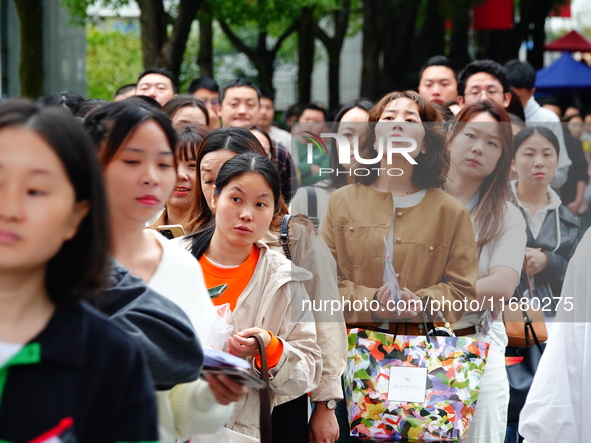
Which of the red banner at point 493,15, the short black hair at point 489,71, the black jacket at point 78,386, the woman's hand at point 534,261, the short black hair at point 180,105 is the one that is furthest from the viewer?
the red banner at point 493,15

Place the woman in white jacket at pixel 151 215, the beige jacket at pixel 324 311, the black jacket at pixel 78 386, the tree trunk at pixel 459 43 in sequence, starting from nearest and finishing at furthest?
the black jacket at pixel 78 386
the woman in white jacket at pixel 151 215
the beige jacket at pixel 324 311
the tree trunk at pixel 459 43

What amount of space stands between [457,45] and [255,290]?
19.2 meters

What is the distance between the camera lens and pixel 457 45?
22188 millimetres

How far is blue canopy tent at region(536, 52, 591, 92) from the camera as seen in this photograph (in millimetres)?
22152

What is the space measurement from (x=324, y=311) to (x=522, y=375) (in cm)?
117

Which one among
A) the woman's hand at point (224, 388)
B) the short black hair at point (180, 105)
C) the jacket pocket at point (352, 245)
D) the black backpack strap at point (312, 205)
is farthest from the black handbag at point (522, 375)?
the short black hair at point (180, 105)

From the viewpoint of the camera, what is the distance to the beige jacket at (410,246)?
425 cm

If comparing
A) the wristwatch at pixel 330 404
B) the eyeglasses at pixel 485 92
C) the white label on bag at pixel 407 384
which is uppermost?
the eyeglasses at pixel 485 92

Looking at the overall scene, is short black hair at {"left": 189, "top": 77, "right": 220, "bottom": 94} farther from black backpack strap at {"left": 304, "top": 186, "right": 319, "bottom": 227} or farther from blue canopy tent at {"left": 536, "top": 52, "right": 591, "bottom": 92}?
blue canopy tent at {"left": 536, "top": 52, "right": 591, "bottom": 92}

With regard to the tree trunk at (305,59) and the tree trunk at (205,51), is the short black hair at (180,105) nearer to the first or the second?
the tree trunk at (205,51)

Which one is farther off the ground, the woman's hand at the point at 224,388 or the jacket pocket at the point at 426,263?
the jacket pocket at the point at 426,263

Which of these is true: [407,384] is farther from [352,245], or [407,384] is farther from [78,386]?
[78,386]

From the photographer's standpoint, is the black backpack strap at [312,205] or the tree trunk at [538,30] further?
the tree trunk at [538,30]

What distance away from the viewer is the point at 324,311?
416 cm
